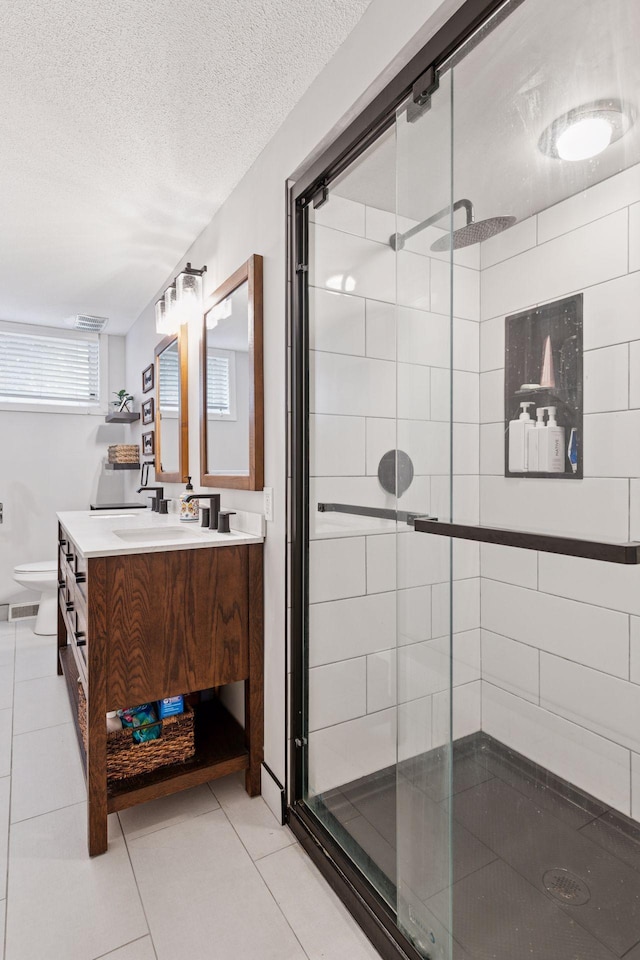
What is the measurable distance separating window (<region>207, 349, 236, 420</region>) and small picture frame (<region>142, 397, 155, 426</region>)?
1274mm

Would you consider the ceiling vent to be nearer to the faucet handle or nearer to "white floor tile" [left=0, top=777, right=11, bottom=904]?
the faucet handle

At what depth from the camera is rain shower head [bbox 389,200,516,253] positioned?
0.97 meters

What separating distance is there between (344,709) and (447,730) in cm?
49

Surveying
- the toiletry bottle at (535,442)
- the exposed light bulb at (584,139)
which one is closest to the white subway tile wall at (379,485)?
the toiletry bottle at (535,442)

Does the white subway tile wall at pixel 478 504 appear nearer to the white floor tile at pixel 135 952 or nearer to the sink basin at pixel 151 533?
the white floor tile at pixel 135 952

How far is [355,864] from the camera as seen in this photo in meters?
1.40

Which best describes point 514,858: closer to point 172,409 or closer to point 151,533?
point 151,533

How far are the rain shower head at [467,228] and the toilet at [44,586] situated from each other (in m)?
3.23

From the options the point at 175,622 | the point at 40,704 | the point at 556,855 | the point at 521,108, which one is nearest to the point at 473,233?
the point at 521,108

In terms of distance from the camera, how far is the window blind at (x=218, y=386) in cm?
215

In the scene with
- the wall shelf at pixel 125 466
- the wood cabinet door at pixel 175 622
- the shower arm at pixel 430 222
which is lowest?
the wood cabinet door at pixel 175 622

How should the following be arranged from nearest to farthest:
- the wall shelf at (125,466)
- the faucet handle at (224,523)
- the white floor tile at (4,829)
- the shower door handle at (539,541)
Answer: the shower door handle at (539,541) < the white floor tile at (4,829) < the faucet handle at (224,523) < the wall shelf at (125,466)

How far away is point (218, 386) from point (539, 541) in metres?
1.63

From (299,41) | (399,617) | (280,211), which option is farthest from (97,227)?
(399,617)
